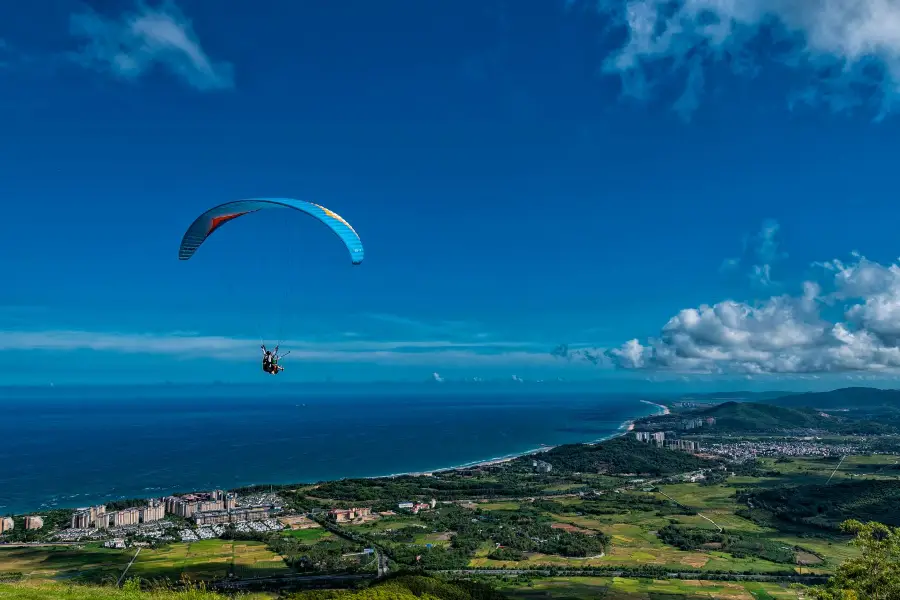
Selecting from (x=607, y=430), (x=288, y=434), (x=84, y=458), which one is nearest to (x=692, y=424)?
(x=607, y=430)

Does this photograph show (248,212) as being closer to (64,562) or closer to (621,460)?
(64,562)

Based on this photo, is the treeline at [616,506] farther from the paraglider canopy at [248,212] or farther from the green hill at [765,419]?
the green hill at [765,419]

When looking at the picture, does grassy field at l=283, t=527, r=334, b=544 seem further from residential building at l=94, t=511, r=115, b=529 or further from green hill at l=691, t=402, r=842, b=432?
green hill at l=691, t=402, r=842, b=432

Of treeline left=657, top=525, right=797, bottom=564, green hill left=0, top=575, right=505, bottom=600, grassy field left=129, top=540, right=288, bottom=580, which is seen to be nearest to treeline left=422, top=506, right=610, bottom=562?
treeline left=657, top=525, right=797, bottom=564

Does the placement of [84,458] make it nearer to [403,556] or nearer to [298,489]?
[298,489]

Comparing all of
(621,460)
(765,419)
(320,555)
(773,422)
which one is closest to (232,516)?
(320,555)

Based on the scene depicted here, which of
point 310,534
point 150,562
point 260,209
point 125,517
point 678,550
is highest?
point 260,209

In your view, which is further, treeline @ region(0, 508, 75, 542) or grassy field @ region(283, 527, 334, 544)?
grassy field @ region(283, 527, 334, 544)
